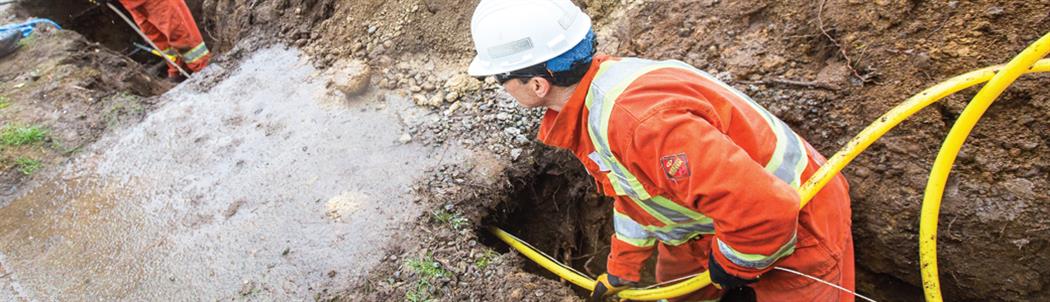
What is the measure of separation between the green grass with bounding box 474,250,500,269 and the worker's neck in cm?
113

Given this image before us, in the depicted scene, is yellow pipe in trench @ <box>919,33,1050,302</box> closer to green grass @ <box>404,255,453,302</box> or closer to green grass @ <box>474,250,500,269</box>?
green grass @ <box>474,250,500,269</box>

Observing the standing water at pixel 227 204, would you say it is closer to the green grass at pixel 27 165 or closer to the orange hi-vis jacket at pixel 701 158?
the green grass at pixel 27 165

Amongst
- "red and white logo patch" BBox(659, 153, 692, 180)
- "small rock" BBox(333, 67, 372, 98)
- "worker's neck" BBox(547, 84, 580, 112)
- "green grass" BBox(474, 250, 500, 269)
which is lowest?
"green grass" BBox(474, 250, 500, 269)

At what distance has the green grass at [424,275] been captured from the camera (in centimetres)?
267

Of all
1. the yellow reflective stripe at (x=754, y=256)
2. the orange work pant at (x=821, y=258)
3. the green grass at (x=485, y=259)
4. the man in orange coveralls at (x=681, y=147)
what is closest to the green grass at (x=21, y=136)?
the green grass at (x=485, y=259)

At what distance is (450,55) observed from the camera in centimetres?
399

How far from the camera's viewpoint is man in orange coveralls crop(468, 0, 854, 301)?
1.50 metres

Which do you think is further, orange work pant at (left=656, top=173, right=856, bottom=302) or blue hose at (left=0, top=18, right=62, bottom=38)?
blue hose at (left=0, top=18, right=62, bottom=38)

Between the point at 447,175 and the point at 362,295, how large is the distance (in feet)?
2.75

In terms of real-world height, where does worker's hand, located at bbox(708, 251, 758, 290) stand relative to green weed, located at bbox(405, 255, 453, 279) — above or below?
above

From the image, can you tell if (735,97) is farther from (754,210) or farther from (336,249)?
(336,249)

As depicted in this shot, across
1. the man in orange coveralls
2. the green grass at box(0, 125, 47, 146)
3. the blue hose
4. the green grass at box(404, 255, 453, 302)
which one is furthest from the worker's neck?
the blue hose

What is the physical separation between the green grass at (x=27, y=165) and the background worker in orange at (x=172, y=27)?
83.7 inches

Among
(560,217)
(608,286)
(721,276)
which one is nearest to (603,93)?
(721,276)
